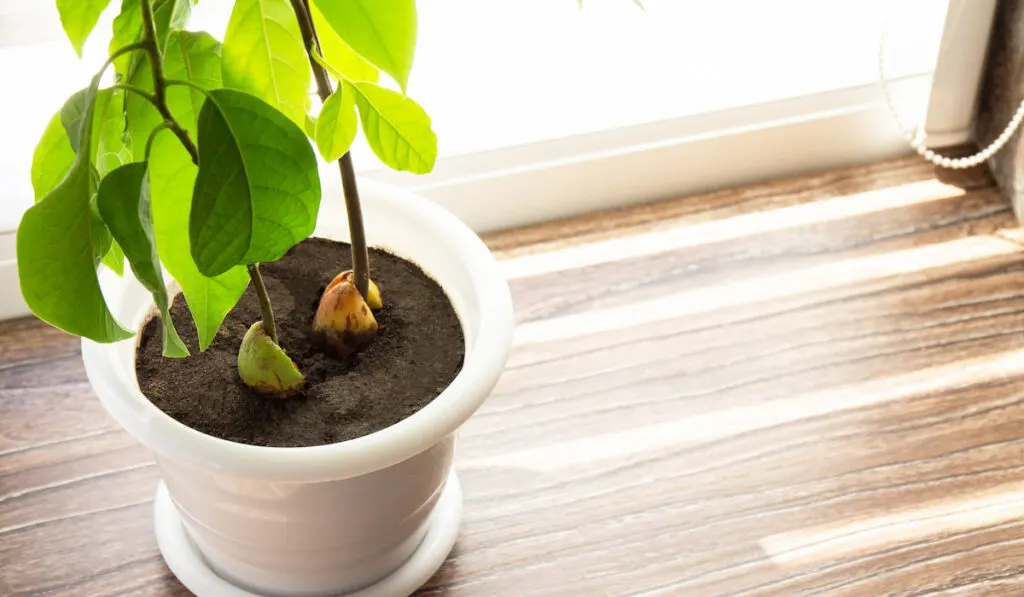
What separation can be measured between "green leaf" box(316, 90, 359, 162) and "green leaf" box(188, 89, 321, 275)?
0.19 ft

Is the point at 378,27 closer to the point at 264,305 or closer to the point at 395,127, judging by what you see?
the point at 395,127

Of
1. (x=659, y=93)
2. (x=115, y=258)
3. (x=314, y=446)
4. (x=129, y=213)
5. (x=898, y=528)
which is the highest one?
(x=129, y=213)

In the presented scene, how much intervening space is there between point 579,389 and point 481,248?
0.99 feet

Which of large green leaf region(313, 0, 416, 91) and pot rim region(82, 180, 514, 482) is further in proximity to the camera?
pot rim region(82, 180, 514, 482)

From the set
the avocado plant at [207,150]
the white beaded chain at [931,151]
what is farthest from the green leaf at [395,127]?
the white beaded chain at [931,151]

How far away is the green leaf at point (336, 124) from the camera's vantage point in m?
0.64

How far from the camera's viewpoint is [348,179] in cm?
74

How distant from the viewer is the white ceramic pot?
2.36ft

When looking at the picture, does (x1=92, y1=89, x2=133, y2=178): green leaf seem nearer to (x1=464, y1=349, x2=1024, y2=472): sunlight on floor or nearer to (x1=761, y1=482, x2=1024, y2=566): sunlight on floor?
(x1=464, y1=349, x2=1024, y2=472): sunlight on floor

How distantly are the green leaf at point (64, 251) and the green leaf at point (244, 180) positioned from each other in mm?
53

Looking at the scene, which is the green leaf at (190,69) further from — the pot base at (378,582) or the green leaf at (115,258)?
the pot base at (378,582)

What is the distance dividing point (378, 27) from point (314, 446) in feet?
1.05

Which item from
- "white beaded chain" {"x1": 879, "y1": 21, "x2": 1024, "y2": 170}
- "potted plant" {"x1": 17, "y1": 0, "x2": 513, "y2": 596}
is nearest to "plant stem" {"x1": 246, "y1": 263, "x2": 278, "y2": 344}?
"potted plant" {"x1": 17, "y1": 0, "x2": 513, "y2": 596}

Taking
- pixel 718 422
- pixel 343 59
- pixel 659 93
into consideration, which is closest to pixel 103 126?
pixel 343 59
